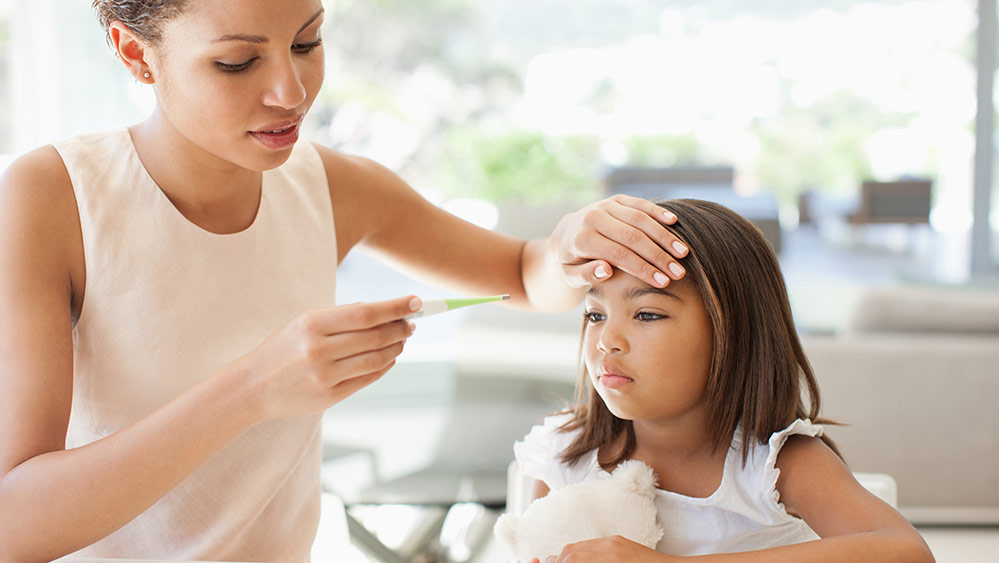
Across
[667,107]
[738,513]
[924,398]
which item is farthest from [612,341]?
[667,107]

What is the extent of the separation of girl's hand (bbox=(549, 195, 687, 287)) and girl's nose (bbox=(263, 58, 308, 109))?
416mm

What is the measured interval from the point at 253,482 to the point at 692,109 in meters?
6.05

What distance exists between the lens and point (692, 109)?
683cm

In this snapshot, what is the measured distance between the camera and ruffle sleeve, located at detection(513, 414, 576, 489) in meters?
1.33

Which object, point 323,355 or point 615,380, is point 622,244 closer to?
point 615,380

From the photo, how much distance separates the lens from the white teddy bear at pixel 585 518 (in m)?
1.12

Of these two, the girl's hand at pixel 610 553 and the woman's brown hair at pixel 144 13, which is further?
the woman's brown hair at pixel 144 13

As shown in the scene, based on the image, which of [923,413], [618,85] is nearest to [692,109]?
[618,85]

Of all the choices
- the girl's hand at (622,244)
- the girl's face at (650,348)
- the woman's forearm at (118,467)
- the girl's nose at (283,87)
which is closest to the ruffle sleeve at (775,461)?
the girl's face at (650,348)

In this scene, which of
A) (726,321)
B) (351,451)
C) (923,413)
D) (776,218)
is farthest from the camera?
(776,218)

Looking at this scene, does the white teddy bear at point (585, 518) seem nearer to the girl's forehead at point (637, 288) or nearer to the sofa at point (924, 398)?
the girl's forehead at point (637, 288)

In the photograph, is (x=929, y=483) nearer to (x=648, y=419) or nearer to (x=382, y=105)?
(x=648, y=419)

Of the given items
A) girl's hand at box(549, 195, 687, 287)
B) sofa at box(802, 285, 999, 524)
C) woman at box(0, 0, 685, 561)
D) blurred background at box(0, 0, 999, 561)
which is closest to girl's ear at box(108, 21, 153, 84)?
woman at box(0, 0, 685, 561)

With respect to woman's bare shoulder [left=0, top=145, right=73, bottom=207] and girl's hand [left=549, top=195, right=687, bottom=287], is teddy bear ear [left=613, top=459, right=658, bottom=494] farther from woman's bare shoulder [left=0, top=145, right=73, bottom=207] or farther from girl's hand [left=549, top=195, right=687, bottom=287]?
woman's bare shoulder [left=0, top=145, right=73, bottom=207]
